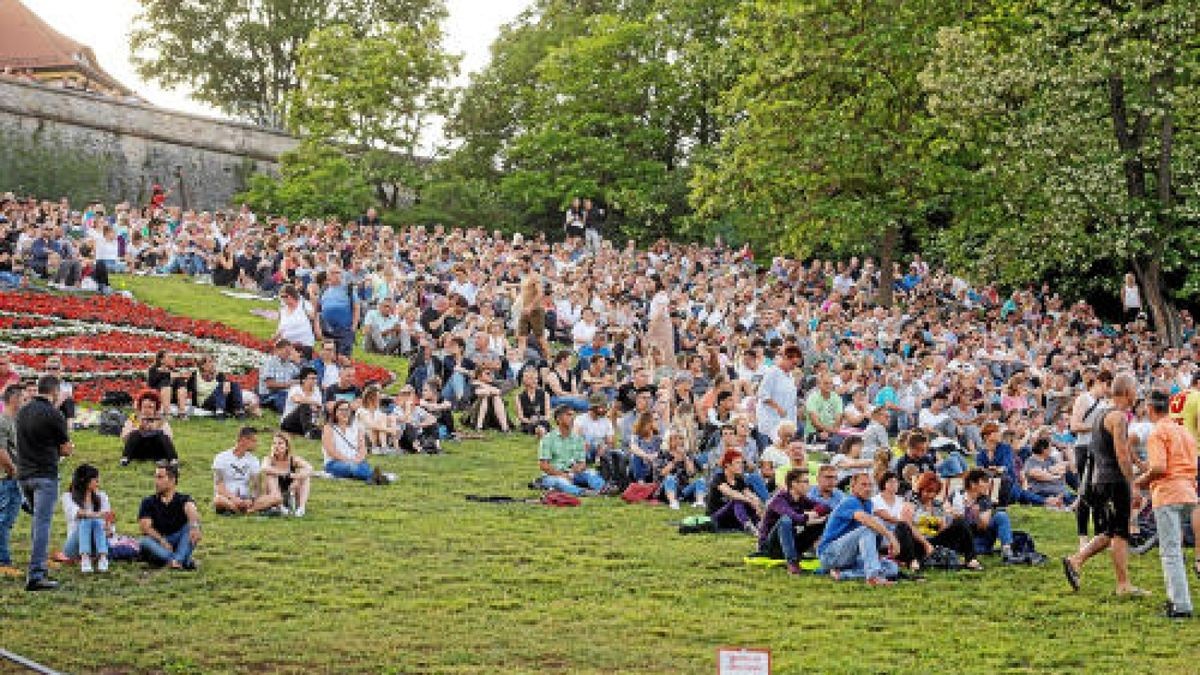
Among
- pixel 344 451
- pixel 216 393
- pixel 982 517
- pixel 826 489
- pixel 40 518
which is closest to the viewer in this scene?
pixel 40 518

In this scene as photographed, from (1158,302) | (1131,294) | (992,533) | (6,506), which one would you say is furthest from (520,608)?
(1131,294)

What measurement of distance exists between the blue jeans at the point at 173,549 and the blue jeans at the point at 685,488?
674cm

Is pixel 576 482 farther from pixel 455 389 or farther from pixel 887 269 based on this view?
pixel 887 269

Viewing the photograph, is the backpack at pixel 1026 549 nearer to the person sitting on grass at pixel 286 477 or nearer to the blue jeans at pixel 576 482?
the blue jeans at pixel 576 482

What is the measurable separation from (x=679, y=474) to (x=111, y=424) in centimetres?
739

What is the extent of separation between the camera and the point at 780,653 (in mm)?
12977

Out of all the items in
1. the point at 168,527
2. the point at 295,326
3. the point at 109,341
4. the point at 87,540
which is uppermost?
the point at 295,326

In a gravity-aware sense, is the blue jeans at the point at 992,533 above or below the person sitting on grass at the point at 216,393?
below

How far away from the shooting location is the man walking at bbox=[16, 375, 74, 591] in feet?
46.2

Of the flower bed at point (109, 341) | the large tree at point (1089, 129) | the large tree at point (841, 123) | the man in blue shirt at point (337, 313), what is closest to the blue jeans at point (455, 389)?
the flower bed at point (109, 341)

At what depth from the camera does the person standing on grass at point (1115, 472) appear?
14609mm

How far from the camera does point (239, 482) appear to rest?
58.7ft

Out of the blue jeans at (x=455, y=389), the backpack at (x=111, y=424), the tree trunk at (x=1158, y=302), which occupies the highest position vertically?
the tree trunk at (x=1158, y=302)

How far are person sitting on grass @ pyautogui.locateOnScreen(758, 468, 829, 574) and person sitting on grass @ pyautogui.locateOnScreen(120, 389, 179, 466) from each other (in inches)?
279
